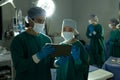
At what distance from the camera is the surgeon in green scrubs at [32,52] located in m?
1.72

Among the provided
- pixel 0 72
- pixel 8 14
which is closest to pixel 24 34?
pixel 0 72

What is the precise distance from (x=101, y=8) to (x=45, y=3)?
2.33m

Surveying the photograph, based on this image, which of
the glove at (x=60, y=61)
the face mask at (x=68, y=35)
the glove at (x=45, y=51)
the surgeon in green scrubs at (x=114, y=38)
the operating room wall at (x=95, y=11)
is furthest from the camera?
the operating room wall at (x=95, y=11)

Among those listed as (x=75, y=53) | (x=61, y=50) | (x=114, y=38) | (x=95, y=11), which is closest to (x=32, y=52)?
(x=61, y=50)

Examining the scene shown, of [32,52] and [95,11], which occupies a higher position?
[95,11]

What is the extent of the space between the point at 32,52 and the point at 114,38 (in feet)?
10.4

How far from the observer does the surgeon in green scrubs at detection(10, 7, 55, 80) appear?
1.72 meters

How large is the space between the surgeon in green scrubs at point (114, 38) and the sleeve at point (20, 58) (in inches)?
127

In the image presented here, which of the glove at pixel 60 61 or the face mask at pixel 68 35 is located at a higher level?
the face mask at pixel 68 35

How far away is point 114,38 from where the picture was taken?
15.2 ft

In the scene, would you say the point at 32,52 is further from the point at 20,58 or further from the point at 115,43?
the point at 115,43

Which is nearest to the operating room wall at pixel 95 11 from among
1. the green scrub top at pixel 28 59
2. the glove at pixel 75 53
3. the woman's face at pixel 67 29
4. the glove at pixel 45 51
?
the woman's face at pixel 67 29

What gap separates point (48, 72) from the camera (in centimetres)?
192

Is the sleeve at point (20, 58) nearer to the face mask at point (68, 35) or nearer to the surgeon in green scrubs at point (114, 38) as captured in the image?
the face mask at point (68, 35)
